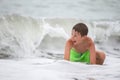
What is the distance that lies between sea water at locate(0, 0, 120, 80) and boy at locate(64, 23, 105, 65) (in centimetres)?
28

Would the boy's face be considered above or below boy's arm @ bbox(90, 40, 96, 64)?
above

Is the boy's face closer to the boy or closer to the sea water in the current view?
the boy

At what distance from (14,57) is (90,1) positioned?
15.0m

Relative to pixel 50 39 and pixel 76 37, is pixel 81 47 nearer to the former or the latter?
pixel 76 37

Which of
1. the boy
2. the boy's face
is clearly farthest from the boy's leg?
the boy's face

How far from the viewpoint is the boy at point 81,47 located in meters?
5.95

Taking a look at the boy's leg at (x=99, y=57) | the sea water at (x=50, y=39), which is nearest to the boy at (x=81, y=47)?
the boy's leg at (x=99, y=57)

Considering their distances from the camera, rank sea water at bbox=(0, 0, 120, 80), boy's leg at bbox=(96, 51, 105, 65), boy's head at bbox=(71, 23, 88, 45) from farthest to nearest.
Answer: boy's leg at bbox=(96, 51, 105, 65)
boy's head at bbox=(71, 23, 88, 45)
sea water at bbox=(0, 0, 120, 80)

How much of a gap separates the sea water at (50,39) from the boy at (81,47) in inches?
11.0

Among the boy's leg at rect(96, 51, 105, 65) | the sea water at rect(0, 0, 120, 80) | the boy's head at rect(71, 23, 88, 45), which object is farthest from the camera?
the boy's leg at rect(96, 51, 105, 65)

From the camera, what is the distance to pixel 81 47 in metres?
6.02

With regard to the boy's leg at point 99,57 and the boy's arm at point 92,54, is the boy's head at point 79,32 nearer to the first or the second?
the boy's arm at point 92,54

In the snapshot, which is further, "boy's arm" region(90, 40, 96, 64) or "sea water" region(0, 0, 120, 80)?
"boy's arm" region(90, 40, 96, 64)

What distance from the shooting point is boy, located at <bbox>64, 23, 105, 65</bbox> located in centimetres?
595
